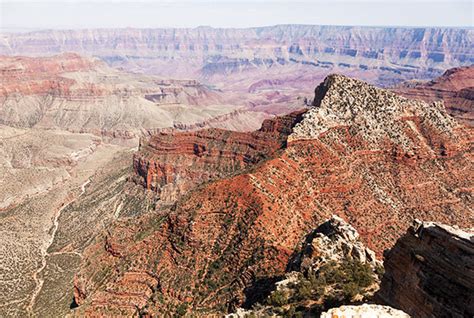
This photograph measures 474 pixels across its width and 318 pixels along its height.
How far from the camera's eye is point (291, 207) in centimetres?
5753

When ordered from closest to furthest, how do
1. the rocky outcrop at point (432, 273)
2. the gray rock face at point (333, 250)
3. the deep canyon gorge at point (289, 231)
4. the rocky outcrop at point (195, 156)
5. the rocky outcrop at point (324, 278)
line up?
the rocky outcrop at point (432, 273) → the deep canyon gorge at point (289, 231) → the rocky outcrop at point (324, 278) → the gray rock face at point (333, 250) → the rocky outcrop at point (195, 156)

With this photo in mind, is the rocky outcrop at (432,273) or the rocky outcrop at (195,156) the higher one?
the rocky outcrop at (432,273)

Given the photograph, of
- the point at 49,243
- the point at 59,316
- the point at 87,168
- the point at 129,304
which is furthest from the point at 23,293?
the point at 87,168

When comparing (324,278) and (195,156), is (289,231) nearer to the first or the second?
(324,278)

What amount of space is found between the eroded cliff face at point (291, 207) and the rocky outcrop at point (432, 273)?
18415 mm

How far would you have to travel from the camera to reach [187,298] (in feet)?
157

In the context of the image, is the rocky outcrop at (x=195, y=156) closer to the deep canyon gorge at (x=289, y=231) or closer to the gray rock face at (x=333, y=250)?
the deep canyon gorge at (x=289, y=231)

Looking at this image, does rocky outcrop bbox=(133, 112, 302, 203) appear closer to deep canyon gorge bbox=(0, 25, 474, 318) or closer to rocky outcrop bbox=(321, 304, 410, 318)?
deep canyon gorge bbox=(0, 25, 474, 318)

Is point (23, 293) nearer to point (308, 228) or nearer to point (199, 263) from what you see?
point (199, 263)

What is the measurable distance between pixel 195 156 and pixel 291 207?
54868mm

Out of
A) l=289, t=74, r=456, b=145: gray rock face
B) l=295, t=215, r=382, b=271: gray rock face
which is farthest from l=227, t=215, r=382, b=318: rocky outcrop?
l=289, t=74, r=456, b=145: gray rock face

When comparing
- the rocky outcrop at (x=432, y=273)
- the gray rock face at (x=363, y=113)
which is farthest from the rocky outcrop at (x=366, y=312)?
the gray rock face at (x=363, y=113)

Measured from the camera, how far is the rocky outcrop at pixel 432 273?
83.6 ft

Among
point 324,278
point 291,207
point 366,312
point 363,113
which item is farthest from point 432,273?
point 363,113
